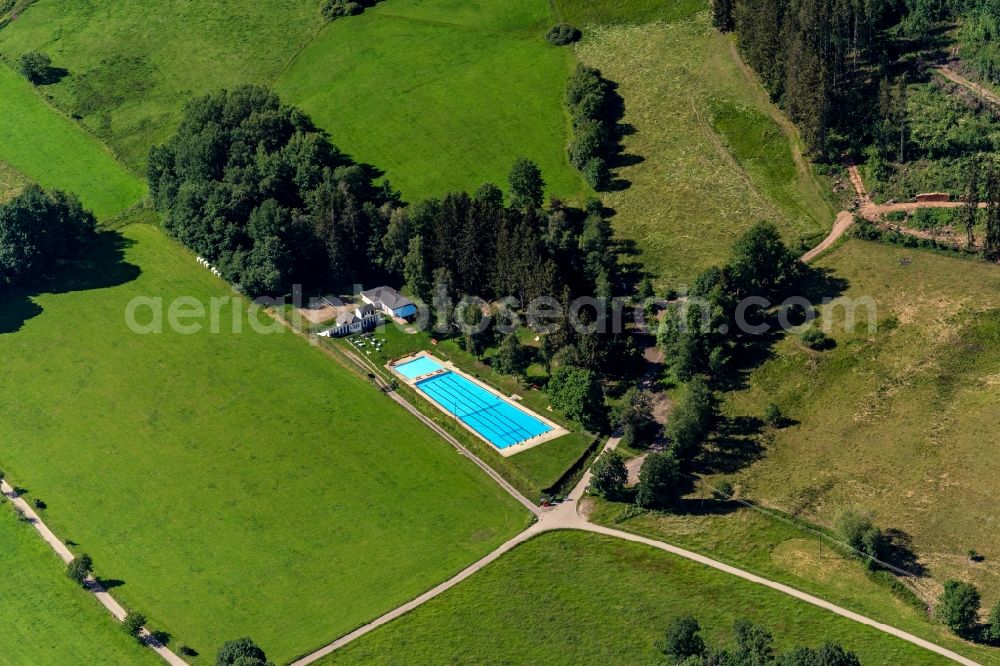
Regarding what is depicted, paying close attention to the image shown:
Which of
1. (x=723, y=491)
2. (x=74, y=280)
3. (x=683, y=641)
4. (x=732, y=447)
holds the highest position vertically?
(x=74, y=280)

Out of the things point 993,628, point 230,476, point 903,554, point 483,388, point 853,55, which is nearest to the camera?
point 993,628

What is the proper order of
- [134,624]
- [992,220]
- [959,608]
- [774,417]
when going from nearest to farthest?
[959,608], [134,624], [774,417], [992,220]

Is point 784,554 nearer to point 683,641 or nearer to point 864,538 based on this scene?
point 864,538

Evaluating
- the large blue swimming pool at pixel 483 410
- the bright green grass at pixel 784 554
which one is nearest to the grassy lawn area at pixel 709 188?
the large blue swimming pool at pixel 483 410

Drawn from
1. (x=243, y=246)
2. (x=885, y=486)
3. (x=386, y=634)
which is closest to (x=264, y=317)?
(x=243, y=246)

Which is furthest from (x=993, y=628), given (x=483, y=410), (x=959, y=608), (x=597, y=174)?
(x=597, y=174)

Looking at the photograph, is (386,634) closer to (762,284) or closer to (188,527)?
(188,527)
